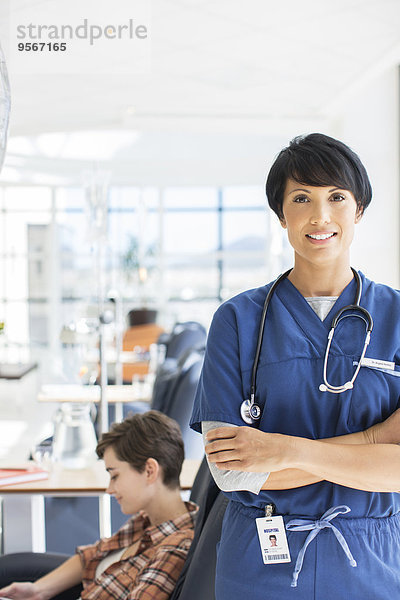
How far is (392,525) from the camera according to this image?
1328 mm

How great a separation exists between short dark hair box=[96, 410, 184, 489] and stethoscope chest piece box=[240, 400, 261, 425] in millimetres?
705

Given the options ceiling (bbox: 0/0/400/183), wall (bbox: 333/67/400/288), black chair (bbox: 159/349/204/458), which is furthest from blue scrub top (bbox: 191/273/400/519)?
wall (bbox: 333/67/400/288)

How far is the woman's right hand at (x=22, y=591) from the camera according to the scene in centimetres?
204

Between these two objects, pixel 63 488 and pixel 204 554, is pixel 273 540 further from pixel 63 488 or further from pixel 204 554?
pixel 63 488

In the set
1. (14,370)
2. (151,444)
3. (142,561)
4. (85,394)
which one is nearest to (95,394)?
(85,394)

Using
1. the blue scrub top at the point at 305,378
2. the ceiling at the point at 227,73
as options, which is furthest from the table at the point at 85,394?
the blue scrub top at the point at 305,378

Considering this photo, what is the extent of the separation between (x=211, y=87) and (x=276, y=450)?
4.48 m

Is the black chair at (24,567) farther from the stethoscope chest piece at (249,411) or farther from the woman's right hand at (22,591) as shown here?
the stethoscope chest piece at (249,411)

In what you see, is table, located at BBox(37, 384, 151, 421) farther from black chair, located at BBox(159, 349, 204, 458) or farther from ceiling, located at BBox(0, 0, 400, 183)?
ceiling, located at BBox(0, 0, 400, 183)

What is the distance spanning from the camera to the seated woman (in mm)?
1896

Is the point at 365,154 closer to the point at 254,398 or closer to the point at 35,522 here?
the point at 35,522

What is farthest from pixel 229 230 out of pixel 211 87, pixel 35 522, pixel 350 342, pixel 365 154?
pixel 350 342

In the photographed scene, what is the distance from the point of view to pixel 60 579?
2.07 m

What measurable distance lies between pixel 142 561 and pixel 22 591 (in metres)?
0.41
